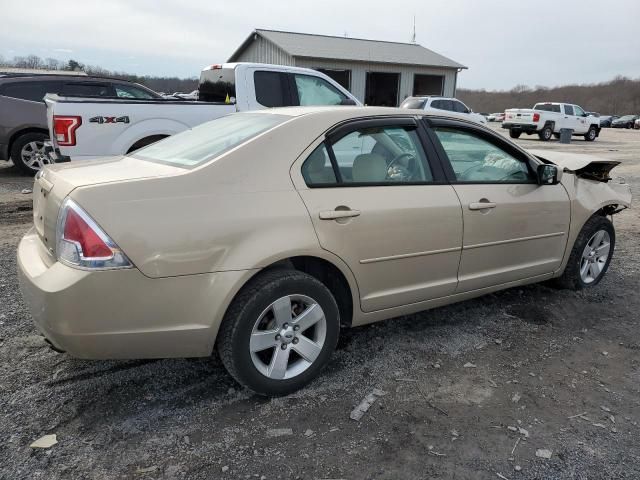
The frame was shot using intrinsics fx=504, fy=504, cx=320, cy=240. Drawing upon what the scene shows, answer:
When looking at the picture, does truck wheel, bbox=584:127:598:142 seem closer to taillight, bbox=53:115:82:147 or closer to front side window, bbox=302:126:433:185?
taillight, bbox=53:115:82:147

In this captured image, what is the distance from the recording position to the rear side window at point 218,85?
7.90 metres

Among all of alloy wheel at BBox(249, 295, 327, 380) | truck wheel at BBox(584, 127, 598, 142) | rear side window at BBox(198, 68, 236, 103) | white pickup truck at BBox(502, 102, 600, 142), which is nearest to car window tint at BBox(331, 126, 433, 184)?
alloy wheel at BBox(249, 295, 327, 380)

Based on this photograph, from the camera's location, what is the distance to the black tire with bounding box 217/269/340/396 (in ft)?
8.48

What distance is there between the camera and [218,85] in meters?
→ 8.33

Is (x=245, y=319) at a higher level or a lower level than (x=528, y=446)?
higher

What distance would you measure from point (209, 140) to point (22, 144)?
8.00 m

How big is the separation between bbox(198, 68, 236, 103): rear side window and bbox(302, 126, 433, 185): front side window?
482 centimetres

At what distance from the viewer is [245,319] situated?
8.46 feet

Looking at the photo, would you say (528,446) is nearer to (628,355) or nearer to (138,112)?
(628,355)

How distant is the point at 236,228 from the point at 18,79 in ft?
30.0

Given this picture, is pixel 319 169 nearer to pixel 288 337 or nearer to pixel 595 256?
pixel 288 337

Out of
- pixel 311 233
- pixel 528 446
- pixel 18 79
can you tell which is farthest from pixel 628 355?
pixel 18 79

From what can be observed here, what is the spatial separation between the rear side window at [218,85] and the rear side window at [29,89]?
3051 mm

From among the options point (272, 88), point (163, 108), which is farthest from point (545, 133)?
point (163, 108)
